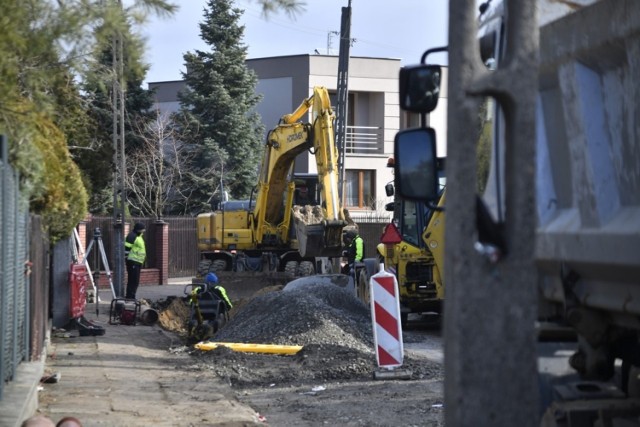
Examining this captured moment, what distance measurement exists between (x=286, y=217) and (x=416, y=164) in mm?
23821

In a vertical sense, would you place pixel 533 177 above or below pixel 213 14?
below

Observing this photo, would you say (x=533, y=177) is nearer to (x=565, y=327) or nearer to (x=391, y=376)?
(x=565, y=327)

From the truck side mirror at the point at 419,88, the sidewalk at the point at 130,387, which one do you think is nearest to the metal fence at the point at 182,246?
the sidewalk at the point at 130,387

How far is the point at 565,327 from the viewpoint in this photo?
17.4 ft

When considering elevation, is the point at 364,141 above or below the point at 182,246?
above

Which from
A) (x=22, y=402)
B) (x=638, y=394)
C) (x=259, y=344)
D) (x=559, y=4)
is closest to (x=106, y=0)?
(x=22, y=402)

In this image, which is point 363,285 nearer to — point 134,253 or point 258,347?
point 134,253

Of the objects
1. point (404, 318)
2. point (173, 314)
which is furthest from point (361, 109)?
point (404, 318)

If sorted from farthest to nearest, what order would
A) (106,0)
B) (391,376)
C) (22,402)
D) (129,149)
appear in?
(129,149), (391,376), (22,402), (106,0)

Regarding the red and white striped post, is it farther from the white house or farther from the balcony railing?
the balcony railing

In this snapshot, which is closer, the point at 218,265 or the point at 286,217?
the point at 286,217

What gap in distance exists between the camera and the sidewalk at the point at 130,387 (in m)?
10.4

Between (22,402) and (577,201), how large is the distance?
5054 millimetres

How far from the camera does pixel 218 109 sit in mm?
44750
